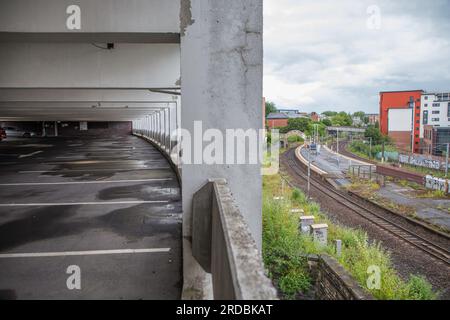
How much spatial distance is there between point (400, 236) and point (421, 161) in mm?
31166

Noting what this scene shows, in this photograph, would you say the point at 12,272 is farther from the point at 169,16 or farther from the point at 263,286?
the point at 169,16

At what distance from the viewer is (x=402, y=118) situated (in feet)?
243

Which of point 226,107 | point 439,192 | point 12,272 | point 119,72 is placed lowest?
point 439,192

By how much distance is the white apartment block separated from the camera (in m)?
70.9

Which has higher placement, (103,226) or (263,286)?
(263,286)

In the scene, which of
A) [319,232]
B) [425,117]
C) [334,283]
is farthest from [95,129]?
[425,117]

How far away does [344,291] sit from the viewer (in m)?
9.11

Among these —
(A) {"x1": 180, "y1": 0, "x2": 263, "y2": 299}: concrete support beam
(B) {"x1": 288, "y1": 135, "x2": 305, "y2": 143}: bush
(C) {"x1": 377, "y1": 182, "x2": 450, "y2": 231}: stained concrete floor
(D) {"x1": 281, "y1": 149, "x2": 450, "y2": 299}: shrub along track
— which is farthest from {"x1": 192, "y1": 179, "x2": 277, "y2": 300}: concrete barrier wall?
(B) {"x1": 288, "y1": 135, "x2": 305, "y2": 143}: bush

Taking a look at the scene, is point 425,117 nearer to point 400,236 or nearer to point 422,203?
point 422,203

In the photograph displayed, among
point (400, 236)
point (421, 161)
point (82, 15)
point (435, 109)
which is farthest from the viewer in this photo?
point (435, 109)

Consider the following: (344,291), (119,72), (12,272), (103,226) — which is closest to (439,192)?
(344,291)

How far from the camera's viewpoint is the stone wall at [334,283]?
8.82 metres

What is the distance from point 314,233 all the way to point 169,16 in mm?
11233

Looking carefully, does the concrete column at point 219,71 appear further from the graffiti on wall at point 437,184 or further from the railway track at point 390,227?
the graffiti on wall at point 437,184
